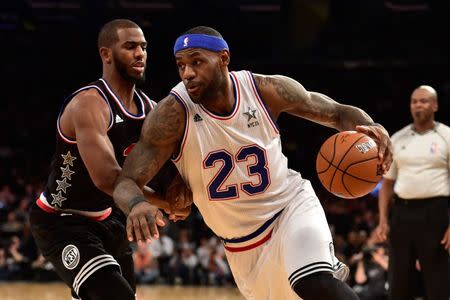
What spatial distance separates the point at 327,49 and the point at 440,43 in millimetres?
2577

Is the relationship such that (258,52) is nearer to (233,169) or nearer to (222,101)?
(222,101)

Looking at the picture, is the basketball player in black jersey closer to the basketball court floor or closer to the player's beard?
the player's beard

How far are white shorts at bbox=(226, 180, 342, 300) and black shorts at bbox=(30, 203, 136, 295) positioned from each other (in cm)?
73

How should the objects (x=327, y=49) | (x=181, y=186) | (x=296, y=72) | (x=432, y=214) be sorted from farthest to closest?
(x=296, y=72), (x=327, y=49), (x=432, y=214), (x=181, y=186)

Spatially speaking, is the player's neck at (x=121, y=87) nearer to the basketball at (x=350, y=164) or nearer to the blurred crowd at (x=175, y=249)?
the basketball at (x=350, y=164)

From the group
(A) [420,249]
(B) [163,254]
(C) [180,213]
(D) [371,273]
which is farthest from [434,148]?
(B) [163,254]

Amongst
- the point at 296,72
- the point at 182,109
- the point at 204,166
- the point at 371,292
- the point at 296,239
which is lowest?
the point at 371,292

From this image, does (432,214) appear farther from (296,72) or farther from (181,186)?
(296,72)

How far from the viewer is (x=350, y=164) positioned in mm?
4266

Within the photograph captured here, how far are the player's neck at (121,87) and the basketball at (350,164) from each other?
124cm

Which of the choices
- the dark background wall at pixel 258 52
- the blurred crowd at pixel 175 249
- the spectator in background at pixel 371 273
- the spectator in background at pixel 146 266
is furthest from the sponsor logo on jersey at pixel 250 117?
the dark background wall at pixel 258 52

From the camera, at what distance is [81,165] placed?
4.56 m

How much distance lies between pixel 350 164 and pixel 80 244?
1583mm

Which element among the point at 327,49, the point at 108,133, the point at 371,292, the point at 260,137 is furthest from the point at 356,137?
the point at 327,49
